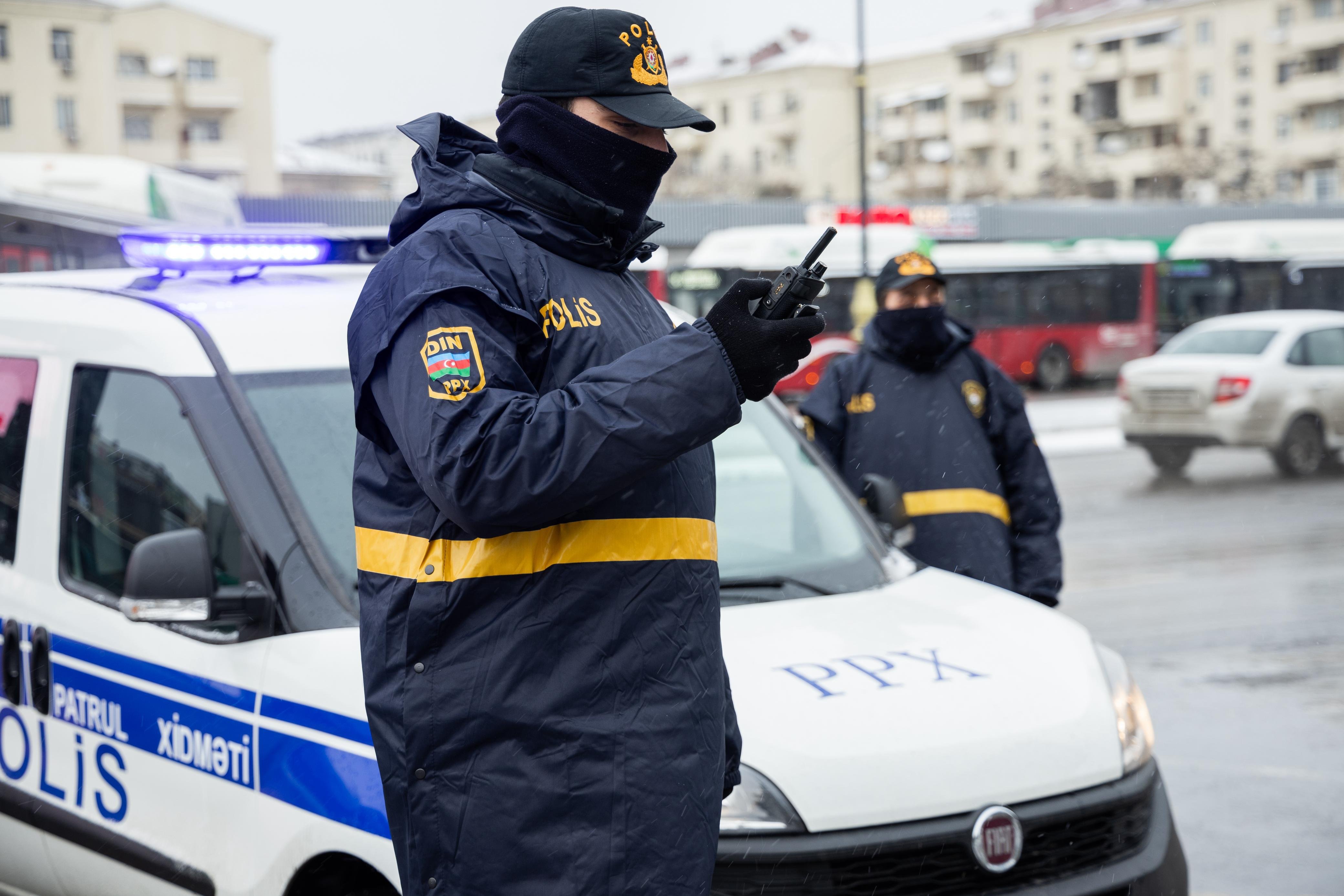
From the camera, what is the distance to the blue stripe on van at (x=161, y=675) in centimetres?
277

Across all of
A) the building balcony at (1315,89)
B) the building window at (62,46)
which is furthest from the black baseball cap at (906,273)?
the building balcony at (1315,89)

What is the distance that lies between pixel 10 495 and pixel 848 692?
2121mm

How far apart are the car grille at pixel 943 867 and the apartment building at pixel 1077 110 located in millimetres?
67842

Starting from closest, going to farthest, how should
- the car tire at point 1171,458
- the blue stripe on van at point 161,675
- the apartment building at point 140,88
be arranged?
the blue stripe on van at point 161,675
the car tire at point 1171,458
the apartment building at point 140,88

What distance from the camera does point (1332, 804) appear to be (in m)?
4.98

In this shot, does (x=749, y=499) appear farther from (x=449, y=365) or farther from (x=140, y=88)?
(x=140, y=88)

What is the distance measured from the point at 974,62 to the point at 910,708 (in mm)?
91193

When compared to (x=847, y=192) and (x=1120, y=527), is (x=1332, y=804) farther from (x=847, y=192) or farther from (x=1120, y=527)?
(x=847, y=192)

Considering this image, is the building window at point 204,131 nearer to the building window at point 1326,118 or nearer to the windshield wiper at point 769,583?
the building window at point 1326,118

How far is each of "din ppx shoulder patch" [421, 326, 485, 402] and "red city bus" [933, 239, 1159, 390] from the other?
26.9 meters

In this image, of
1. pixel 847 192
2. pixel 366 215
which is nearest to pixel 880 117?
pixel 847 192

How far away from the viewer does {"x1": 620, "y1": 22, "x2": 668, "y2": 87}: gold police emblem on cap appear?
1.96 m

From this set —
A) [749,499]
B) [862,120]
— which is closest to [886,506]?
[749,499]

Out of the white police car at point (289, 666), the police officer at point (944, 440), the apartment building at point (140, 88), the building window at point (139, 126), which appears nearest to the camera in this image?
the white police car at point (289, 666)
